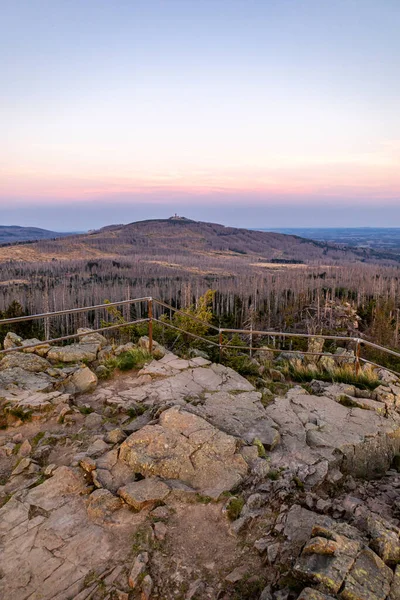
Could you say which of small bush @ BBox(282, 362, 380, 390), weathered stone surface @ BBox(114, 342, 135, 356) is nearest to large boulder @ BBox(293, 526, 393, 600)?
small bush @ BBox(282, 362, 380, 390)

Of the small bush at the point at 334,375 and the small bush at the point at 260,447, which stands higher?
the small bush at the point at 260,447

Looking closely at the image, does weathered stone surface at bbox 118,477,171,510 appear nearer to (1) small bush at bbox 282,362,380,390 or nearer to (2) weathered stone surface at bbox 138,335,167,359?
(2) weathered stone surface at bbox 138,335,167,359

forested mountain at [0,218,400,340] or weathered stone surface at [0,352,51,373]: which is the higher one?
weathered stone surface at [0,352,51,373]

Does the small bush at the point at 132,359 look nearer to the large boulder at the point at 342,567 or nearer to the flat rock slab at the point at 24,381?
the flat rock slab at the point at 24,381

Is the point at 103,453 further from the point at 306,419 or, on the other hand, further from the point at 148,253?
the point at 148,253

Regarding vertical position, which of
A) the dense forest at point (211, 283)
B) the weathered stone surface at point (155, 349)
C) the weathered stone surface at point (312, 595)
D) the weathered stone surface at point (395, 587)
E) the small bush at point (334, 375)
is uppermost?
A: the weathered stone surface at point (155, 349)

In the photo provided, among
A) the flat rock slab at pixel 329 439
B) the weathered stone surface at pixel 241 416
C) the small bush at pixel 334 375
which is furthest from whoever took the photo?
the small bush at pixel 334 375

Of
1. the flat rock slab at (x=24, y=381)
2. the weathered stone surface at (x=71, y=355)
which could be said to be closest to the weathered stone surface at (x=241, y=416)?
the flat rock slab at (x=24, y=381)

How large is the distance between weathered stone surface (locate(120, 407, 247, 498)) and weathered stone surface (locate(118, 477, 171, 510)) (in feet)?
0.59

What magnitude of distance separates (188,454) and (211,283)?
74024mm

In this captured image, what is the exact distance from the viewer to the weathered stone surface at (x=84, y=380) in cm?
607

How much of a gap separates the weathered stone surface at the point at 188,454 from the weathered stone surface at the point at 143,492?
0.18 m

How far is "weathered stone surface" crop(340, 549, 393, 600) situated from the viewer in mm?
2438

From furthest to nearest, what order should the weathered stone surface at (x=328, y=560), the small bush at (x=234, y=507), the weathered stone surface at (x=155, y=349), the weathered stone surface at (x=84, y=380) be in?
the weathered stone surface at (x=155, y=349), the weathered stone surface at (x=84, y=380), the small bush at (x=234, y=507), the weathered stone surface at (x=328, y=560)
